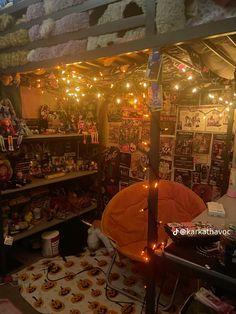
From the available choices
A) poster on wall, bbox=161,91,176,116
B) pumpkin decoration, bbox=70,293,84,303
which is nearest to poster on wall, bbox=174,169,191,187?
poster on wall, bbox=161,91,176,116

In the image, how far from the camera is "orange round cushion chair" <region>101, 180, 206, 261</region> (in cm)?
229

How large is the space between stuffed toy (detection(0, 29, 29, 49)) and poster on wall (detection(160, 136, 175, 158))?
183 cm

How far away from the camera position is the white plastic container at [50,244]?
2.68m

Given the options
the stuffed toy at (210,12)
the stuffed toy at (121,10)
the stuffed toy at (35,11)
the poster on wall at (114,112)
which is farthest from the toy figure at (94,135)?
the stuffed toy at (210,12)

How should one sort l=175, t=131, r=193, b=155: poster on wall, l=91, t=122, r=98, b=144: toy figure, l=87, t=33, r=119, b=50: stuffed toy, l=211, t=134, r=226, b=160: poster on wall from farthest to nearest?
1. l=91, t=122, r=98, b=144: toy figure
2. l=175, t=131, r=193, b=155: poster on wall
3. l=211, t=134, r=226, b=160: poster on wall
4. l=87, t=33, r=119, b=50: stuffed toy

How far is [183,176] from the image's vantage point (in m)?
2.95

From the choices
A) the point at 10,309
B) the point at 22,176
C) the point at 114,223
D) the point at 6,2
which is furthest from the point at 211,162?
the point at 6,2

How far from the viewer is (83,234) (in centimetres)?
307

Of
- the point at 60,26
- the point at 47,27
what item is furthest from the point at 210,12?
the point at 47,27

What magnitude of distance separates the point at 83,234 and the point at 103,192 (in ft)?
2.32

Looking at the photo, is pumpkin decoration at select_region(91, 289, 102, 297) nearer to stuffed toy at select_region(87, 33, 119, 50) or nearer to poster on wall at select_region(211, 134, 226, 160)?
poster on wall at select_region(211, 134, 226, 160)

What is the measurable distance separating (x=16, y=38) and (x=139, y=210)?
187 centimetres

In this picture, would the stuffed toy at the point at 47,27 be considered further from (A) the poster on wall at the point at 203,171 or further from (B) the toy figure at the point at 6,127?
(A) the poster on wall at the point at 203,171

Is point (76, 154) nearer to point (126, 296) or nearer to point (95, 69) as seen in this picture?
point (95, 69)
